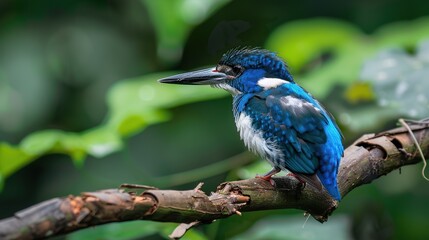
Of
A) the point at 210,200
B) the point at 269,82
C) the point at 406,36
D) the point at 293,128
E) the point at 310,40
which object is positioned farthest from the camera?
the point at 310,40

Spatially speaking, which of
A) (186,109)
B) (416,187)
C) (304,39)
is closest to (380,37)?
(304,39)

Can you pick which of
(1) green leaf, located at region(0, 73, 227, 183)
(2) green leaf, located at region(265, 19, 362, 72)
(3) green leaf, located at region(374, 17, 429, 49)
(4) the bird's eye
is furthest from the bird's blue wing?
(2) green leaf, located at region(265, 19, 362, 72)

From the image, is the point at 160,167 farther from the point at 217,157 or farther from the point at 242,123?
the point at 242,123

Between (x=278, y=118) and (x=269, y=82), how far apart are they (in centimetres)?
33

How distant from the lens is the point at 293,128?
2346mm

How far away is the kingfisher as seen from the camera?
2.25 metres

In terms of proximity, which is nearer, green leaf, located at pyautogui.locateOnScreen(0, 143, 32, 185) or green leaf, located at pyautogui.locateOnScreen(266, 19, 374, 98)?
green leaf, located at pyautogui.locateOnScreen(0, 143, 32, 185)

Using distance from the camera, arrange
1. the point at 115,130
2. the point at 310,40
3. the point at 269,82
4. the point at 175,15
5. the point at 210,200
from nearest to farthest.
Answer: the point at 210,200 < the point at 269,82 < the point at 115,130 < the point at 175,15 < the point at 310,40

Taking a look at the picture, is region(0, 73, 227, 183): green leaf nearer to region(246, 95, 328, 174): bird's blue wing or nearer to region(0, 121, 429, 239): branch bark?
region(246, 95, 328, 174): bird's blue wing

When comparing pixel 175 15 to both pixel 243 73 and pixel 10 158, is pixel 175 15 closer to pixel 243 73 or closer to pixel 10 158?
pixel 243 73

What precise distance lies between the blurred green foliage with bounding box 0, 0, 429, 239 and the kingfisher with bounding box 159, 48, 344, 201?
0.70 metres

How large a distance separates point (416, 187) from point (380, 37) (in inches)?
35.3

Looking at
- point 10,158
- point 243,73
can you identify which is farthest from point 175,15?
point 10,158

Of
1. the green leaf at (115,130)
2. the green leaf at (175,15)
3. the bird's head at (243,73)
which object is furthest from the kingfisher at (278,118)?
the green leaf at (175,15)
